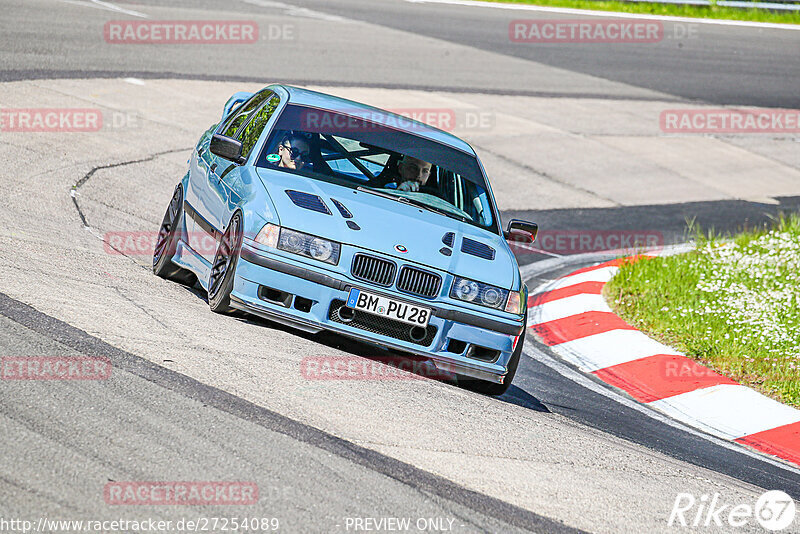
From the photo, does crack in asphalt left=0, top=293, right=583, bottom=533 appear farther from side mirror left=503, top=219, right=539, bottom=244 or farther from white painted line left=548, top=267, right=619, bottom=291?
white painted line left=548, top=267, right=619, bottom=291

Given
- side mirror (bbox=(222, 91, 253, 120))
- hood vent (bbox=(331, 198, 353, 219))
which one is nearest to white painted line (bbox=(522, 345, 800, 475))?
hood vent (bbox=(331, 198, 353, 219))

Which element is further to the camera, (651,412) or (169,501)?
(651,412)

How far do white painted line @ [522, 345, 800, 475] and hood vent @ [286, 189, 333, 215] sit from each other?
8.60 feet

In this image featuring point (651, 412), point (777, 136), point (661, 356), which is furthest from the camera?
point (777, 136)

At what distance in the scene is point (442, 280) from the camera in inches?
255

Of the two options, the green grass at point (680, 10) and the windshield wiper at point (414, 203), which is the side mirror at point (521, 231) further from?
the green grass at point (680, 10)

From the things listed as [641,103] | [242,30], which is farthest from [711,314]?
[242,30]

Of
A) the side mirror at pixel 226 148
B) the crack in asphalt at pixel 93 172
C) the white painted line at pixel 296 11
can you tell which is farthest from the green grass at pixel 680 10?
the side mirror at pixel 226 148

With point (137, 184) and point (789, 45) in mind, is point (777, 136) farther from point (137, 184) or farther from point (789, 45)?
point (137, 184)

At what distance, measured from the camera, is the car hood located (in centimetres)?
644

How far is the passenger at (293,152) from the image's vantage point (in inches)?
289

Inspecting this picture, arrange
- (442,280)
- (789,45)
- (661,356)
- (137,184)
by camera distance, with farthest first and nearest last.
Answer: (789,45) < (137,184) < (661,356) < (442,280)

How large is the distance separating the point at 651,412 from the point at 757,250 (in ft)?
15.7

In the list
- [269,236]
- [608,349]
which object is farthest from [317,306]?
[608,349]
